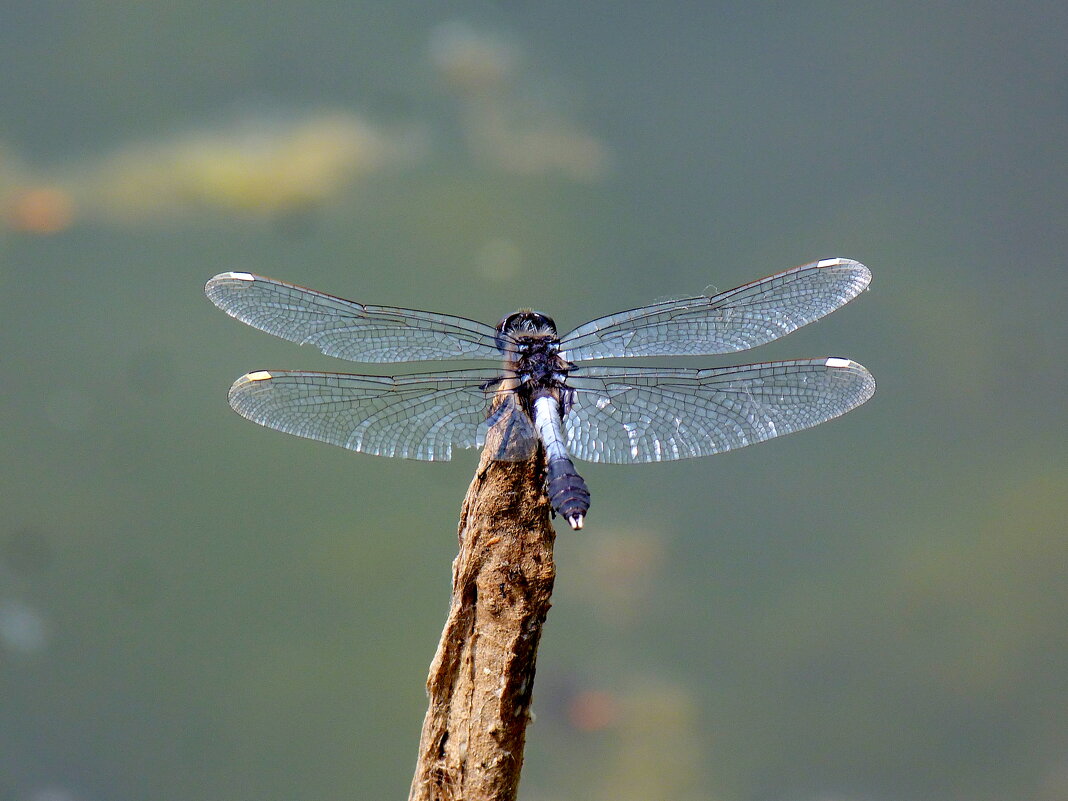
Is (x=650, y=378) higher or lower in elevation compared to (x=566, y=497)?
higher

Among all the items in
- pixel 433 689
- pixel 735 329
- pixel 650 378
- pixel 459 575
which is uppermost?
pixel 735 329

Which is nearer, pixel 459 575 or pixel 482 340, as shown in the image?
pixel 459 575

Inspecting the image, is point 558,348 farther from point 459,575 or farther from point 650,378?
point 459,575

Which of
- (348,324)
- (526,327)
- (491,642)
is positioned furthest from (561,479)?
(348,324)

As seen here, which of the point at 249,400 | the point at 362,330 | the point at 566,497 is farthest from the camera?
the point at 362,330

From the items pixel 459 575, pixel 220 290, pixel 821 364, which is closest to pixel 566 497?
pixel 459 575

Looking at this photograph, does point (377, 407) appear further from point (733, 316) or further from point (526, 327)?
point (733, 316)

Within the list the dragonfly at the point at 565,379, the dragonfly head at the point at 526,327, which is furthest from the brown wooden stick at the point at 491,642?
the dragonfly head at the point at 526,327
